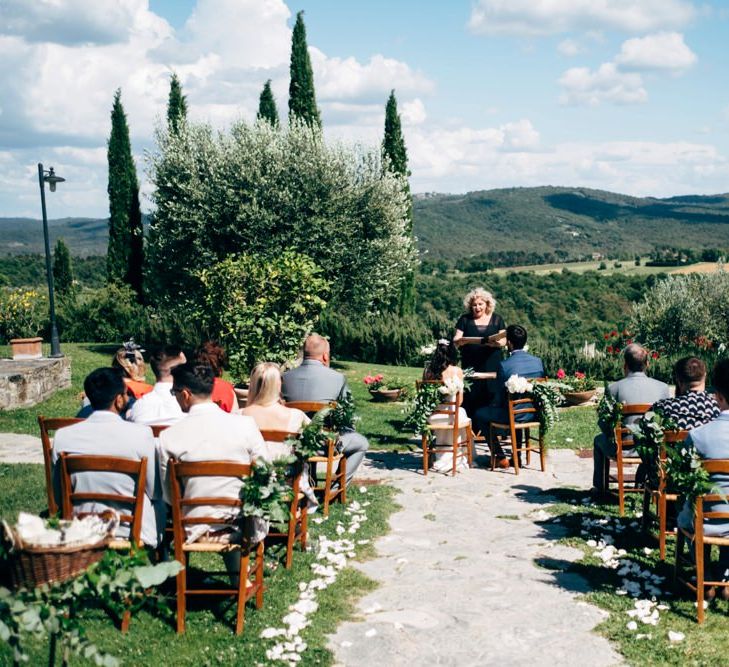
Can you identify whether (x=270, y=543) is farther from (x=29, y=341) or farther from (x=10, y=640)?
(x=29, y=341)

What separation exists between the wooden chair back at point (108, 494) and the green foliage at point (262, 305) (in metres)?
6.72

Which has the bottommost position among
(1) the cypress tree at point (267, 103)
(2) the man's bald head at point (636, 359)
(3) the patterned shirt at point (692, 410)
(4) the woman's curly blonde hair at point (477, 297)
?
(3) the patterned shirt at point (692, 410)

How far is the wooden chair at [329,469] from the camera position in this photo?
6.87 metres

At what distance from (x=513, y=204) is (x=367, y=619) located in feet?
346

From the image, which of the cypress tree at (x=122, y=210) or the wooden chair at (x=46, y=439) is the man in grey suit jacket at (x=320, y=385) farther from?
the cypress tree at (x=122, y=210)

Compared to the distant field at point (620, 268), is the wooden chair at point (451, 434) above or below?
below

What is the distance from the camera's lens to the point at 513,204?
10644cm

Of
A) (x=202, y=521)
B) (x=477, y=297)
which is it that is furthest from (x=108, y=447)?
(x=477, y=297)

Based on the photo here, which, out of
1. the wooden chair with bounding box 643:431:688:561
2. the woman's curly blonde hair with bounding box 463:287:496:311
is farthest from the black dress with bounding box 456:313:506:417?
the wooden chair with bounding box 643:431:688:561

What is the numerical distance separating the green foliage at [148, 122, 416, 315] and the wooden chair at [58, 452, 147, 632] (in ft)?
55.0

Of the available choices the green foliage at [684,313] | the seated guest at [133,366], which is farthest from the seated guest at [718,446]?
the green foliage at [684,313]

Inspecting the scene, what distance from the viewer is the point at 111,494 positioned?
4.61 metres

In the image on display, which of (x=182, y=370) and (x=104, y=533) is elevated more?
(x=182, y=370)

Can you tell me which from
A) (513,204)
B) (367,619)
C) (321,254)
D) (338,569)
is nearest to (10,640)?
(367,619)
